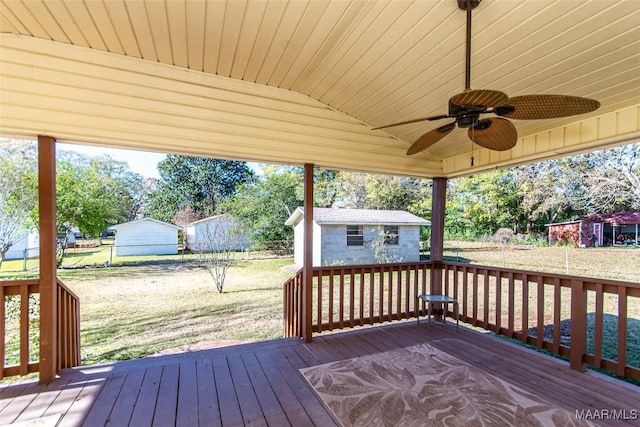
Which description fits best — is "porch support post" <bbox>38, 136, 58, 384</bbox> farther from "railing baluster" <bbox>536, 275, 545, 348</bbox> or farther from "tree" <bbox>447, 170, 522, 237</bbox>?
"tree" <bbox>447, 170, 522, 237</bbox>

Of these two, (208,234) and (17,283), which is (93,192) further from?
(17,283)

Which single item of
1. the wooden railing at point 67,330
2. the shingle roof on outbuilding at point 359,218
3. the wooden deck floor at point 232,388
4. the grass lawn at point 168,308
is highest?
the shingle roof on outbuilding at point 359,218

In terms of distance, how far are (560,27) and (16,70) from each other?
404 centimetres

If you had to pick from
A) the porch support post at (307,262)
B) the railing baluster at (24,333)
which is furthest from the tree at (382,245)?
the railing baluster at (24,333)

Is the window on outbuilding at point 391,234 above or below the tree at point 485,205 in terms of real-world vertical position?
below

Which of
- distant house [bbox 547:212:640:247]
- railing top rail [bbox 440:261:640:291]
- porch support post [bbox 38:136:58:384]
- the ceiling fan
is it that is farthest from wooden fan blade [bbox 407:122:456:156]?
distant house [bbox 547:212:640:247]

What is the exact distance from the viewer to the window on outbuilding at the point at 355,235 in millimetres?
8891

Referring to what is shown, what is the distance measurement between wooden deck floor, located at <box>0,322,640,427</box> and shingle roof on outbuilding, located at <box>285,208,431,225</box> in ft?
17.5

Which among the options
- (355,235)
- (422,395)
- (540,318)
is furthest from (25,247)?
(540,318)

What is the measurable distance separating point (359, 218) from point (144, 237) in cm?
578

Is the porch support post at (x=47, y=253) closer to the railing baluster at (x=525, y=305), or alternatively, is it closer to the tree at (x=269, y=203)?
the railing baluster at (x=525, y=305)

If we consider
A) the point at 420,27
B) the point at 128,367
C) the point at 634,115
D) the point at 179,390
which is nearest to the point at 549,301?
the point at 634,115

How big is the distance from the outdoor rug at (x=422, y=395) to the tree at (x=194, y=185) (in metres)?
6.14

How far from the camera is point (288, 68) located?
2.77 metres
